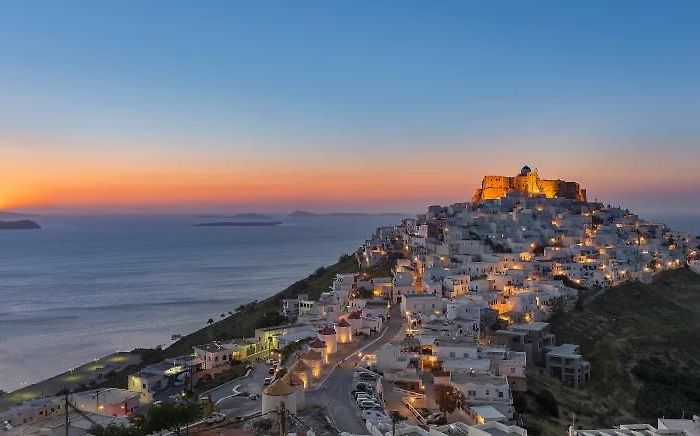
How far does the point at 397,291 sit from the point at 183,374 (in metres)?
14.2

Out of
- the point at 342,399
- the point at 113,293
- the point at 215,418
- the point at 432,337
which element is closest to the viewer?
the point at 215,418

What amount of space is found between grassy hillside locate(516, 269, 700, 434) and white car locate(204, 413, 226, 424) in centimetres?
1072

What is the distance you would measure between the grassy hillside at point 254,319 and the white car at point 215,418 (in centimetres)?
2063

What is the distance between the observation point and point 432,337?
83.0 feet

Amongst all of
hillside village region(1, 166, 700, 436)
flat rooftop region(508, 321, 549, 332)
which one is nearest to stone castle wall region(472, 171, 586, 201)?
hillside village region(1, 166, 700, 436)

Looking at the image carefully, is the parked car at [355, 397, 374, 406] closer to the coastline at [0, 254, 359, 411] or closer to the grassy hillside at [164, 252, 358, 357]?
the coastline at [0, 254, 359, 411]

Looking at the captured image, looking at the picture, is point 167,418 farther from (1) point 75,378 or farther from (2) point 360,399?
(1) point 75,378

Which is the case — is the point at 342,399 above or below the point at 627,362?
above

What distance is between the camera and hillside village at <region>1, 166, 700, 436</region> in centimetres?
1886

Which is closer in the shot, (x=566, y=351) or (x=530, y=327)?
(x=566, y=351)

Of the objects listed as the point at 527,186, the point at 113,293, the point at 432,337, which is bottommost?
the point at 113,293

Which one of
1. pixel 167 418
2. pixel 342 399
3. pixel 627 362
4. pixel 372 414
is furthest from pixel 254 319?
pixel 167 418

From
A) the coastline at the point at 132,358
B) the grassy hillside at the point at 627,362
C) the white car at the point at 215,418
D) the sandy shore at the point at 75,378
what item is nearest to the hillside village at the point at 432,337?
the white car at the point at 215,418

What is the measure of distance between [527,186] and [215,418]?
214ft
